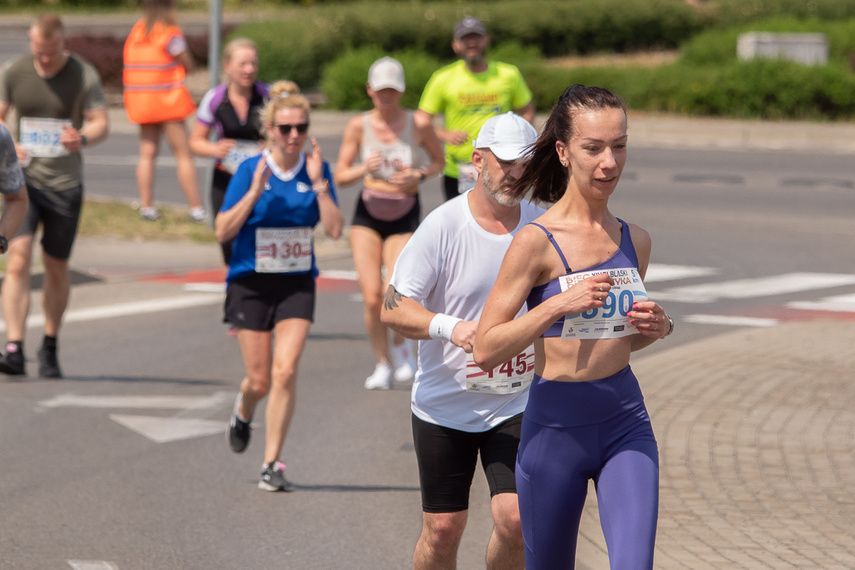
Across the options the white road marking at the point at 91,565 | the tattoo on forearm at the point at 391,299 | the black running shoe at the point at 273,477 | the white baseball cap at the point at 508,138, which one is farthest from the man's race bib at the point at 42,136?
the white baseball cap at the point at 508,138

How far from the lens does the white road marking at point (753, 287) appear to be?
1172 cm

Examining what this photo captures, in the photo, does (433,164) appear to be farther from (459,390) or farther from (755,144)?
(755,144)

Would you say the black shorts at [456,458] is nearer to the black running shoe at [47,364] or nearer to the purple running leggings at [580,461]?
the purple running leggings at [580,461]

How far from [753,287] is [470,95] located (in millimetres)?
3491

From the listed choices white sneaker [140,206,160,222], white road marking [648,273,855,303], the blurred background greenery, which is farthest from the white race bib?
the blurred background greenery

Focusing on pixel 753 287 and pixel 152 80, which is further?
pixel 152 80

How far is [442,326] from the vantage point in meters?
4.39

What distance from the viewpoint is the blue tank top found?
3929 mm

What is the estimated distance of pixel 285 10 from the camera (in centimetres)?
4653

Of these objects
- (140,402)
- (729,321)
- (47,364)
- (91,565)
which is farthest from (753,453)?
(47,364)

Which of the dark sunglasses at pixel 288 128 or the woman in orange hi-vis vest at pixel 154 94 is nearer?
the dark sunglasses at pixel 288 128

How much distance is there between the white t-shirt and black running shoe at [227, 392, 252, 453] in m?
2.39

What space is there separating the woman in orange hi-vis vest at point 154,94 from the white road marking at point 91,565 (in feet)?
32.0

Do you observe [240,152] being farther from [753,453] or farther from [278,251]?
[753,453]
